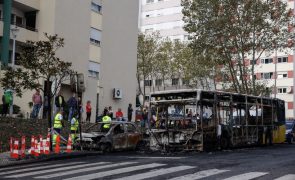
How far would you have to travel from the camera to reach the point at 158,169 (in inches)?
524

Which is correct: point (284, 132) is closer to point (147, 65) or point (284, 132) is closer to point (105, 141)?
point (105, 141)

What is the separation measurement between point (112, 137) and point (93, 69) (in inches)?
741

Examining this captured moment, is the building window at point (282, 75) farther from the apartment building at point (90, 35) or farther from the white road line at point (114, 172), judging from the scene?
the white road line at point (114, 172)

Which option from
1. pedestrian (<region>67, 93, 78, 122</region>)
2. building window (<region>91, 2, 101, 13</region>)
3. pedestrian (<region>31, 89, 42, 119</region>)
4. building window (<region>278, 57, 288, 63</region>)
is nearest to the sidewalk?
pedestrian (<region>31, 89, 42, 119</region>)

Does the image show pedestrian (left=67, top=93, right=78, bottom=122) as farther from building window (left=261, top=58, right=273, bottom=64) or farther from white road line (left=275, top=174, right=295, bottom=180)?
building window (left=261, top=58, right=273, bottom=64)

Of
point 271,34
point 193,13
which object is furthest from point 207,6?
point 271,34

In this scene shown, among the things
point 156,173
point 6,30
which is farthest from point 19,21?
point 156,173

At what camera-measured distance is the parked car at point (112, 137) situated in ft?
64.3

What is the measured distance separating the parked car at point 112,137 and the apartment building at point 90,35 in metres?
10.0

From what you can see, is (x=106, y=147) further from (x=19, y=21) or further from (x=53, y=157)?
(x=19, y=21)

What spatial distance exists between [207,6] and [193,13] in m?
1.23

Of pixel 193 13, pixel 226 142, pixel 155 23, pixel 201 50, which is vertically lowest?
pixel 226 142

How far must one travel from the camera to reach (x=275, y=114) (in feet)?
87.5

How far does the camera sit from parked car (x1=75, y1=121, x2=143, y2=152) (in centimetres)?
1961
